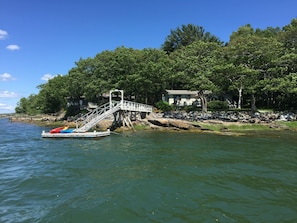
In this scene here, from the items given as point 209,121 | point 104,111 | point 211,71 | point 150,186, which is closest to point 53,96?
point 104,111

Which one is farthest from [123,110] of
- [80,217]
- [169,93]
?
[80,217]

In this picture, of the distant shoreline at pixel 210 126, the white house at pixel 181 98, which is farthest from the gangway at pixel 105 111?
the white house at pixel 181 98

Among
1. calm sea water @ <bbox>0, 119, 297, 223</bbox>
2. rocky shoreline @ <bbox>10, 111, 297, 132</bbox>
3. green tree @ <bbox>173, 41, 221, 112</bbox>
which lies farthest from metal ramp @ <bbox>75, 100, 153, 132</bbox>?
calm sea water @ <bbox>0, 119, 297, 223</bbox>

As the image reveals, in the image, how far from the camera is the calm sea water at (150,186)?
28.0 feet

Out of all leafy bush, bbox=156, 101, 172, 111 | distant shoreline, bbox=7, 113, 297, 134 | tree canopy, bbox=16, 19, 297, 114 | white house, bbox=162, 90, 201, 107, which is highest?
tree canopy, bbox=16, 19, 297, 114

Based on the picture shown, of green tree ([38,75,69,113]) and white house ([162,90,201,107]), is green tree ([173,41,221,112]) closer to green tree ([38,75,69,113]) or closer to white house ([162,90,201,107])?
white house ([162,90,201,107])

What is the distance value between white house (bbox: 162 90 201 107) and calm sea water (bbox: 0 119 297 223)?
38.4 meters

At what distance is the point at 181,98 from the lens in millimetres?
58688

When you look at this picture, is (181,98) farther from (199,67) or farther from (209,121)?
(209,121)

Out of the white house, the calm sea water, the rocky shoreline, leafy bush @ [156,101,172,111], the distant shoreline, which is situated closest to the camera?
the calm sea water

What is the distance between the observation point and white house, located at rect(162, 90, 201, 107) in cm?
5747

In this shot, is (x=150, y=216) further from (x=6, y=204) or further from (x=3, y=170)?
(x=3, y=170)

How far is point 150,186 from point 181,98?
48303 mm

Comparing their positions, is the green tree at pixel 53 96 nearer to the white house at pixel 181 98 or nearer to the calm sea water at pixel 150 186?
the white house at pixel 181 98
